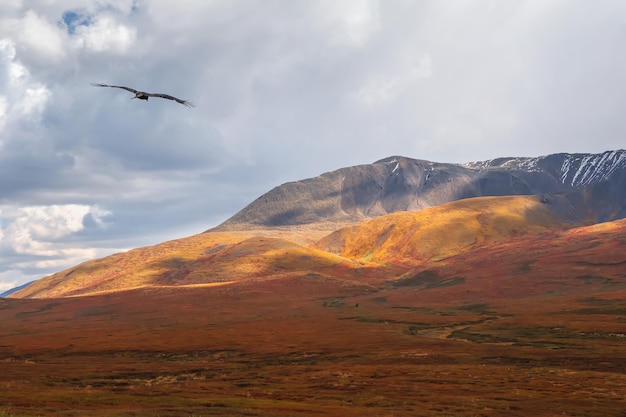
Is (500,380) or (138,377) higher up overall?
(138,377)

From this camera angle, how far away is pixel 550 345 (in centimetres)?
9150

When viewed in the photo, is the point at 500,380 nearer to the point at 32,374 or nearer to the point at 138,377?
the point at 138,377

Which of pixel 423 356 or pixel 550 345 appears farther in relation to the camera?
pixel 550 345

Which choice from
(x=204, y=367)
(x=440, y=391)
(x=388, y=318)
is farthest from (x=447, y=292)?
(x=440, y=391)

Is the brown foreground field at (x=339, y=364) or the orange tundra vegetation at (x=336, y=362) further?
the orange tundra vegetation at (x=336, y=362)

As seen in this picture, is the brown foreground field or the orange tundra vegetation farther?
the orange tundra vegetation

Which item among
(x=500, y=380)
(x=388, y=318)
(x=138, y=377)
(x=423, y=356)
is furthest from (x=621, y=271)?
(x=138, y=377)

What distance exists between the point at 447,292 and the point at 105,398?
526 feet

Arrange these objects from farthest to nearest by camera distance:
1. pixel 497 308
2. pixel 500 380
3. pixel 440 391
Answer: pixel 497 308
pixel 500 380
pixel 440 391

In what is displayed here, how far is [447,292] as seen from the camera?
198 metres

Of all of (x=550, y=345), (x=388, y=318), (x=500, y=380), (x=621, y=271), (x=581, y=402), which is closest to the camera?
(x=581, y=402)

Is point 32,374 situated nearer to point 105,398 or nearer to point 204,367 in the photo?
point 204,367

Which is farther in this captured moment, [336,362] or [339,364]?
[336,362]

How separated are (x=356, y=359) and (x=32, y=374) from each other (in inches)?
1546
